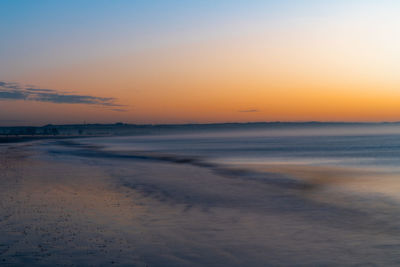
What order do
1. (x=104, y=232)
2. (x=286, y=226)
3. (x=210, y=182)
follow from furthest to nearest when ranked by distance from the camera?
(x=210, y=182) → (x=286, y=226) → (x=104, y=232)

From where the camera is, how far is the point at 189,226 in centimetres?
1123

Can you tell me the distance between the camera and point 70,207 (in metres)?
13.6

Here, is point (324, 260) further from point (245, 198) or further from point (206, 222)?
point (245, 198)

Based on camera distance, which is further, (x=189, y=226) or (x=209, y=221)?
(x=209, y=221)

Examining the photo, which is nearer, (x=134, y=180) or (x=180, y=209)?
(x=180, y=209)

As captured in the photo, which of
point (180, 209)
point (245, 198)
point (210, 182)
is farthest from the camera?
point (210, 182)

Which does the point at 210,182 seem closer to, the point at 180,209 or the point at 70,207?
the point at 180,209

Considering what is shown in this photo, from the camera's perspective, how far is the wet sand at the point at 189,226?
8.52 m

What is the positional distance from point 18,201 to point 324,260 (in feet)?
35.5

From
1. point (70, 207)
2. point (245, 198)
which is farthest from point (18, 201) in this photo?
point (245, 198)

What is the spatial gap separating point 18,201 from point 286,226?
9348 mm

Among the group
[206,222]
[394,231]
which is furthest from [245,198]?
[394,231]

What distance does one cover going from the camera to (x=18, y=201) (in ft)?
47.2

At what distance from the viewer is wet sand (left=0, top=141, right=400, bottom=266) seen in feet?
28.0
